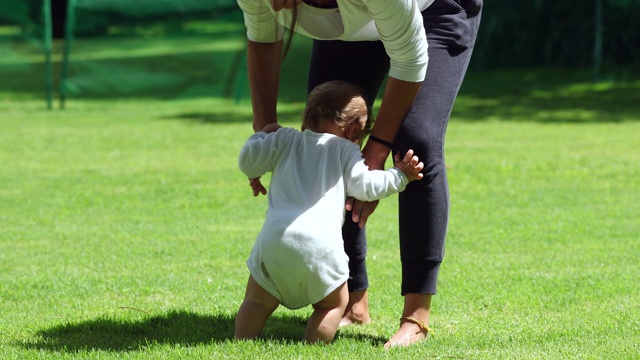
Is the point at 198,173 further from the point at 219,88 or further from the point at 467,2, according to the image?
the point at 219,88

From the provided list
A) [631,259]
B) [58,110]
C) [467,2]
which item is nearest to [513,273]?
[631,259]

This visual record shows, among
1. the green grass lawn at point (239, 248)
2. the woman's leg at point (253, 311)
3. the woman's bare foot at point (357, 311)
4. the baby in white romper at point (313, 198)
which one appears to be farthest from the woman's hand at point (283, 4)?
the woman's bare foot at point (357, 311)

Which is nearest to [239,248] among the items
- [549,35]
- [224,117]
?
[224,117]

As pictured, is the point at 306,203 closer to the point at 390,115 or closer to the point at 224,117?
the point at 390,115

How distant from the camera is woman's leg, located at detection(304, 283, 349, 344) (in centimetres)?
388

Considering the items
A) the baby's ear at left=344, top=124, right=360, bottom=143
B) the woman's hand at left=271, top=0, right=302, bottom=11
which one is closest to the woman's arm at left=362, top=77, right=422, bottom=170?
the baby's ear at left=344, top=124, right=360, bottom=143

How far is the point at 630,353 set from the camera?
3.70 m

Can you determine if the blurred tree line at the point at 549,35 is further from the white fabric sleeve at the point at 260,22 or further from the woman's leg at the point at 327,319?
the woman's leg at the point at 327,319

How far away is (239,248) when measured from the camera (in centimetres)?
617

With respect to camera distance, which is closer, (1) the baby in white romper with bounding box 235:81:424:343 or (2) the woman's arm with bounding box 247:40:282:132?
(1) the baby in white romper with bounding box 235:81:424:343

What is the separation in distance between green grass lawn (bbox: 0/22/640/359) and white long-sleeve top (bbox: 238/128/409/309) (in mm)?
247

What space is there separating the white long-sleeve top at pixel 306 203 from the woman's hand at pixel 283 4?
57cm

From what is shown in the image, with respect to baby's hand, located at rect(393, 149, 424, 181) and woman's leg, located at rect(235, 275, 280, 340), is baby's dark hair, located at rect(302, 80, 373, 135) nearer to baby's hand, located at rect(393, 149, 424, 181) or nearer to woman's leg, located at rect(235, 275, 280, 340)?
baby's hand, located at rect(393, 149, 424, 181)

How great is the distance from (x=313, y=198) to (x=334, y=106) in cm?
36
